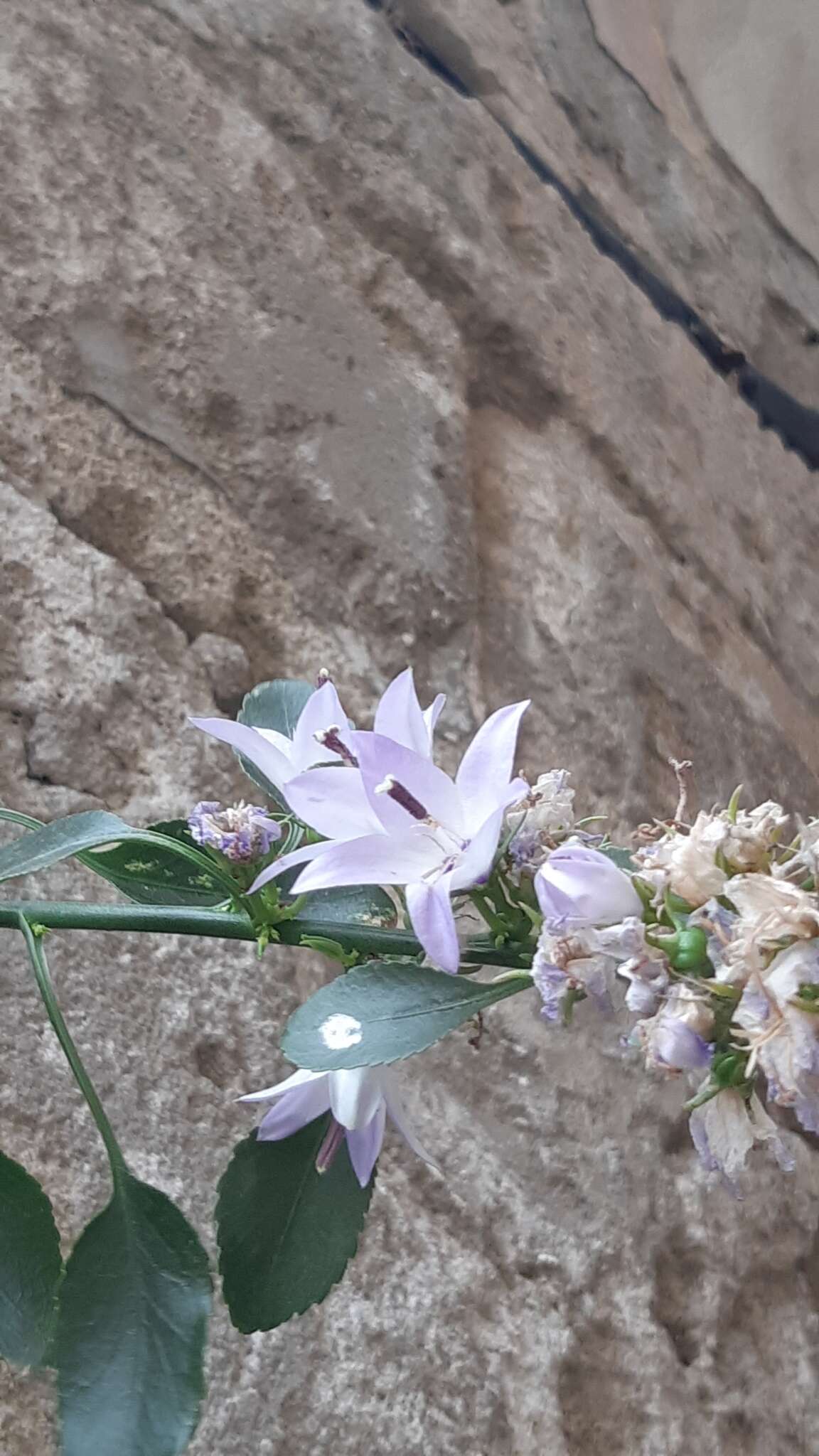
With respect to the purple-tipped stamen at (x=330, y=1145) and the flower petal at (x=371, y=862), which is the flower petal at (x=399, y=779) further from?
the purple-tipped stamen at (x=330, y=1145)

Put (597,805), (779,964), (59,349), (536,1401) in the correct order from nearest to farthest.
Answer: (779,964)
(536,1401)
(59,349)
(597,805)

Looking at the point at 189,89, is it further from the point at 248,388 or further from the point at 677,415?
the point at 677,415

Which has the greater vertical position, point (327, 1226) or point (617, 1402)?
point (327, 1226)

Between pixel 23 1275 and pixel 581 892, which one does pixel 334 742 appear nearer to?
pixel 581 892

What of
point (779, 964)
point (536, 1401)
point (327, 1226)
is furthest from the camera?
point (536, 1401)

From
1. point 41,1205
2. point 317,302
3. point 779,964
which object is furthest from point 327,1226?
point 317,302

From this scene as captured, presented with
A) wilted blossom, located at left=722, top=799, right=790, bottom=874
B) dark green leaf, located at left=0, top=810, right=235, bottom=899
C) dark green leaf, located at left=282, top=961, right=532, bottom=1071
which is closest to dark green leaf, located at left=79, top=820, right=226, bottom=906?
dark green leaf, located at left=0, top=810, right=235, bottom=899

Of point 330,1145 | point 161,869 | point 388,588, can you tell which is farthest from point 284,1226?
point 388,588

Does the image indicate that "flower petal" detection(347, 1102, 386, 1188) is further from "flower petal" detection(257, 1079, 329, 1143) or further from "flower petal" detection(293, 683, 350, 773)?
"flower petal" detection(293, 683, 350, 773)
